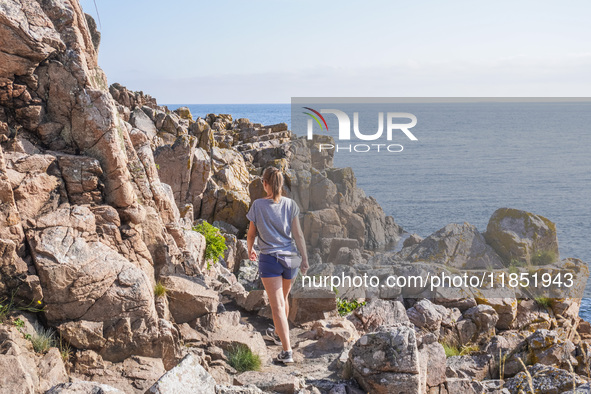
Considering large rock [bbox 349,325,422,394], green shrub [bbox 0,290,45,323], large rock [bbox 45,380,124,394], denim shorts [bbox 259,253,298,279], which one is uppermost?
denim shorts [bbox 259,253,298,279]

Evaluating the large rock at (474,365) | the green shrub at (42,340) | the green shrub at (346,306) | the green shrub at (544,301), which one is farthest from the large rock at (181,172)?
the green shrub at (42,340)

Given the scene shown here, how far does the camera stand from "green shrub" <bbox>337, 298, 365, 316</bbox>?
40.8 feet

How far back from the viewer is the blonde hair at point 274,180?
7.89 meters

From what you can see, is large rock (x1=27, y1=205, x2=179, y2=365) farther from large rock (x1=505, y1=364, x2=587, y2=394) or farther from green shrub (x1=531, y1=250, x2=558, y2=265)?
green shrub (x1=531, y1=250, x2=558, y2=265)

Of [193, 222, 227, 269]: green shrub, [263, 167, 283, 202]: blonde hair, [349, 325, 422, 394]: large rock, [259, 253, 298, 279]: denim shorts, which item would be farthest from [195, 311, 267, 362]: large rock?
[193, 222, 227, 269]: green shrub

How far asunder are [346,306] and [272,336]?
10.6 feet

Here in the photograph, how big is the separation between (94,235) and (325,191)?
35.4ft

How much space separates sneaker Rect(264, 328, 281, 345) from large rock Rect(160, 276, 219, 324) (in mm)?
1354

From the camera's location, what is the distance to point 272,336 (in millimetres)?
9820

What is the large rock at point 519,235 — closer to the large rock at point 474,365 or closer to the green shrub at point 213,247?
the large rock at point 474,365

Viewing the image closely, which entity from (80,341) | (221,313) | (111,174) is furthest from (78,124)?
(221,313)

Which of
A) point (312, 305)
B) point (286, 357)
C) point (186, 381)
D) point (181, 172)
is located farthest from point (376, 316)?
point (181, 172)

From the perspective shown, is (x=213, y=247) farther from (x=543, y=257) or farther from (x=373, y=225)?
(x=543, y=257)

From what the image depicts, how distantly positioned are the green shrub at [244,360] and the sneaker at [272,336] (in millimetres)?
1393
